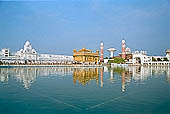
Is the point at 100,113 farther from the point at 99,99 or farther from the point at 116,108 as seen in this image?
the point at 99,99

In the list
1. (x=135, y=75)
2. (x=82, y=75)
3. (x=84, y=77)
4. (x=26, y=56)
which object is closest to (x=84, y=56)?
(x=26, y=56)

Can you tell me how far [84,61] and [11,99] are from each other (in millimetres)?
51423

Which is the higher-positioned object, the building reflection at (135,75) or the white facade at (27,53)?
the white facade at (27,53)

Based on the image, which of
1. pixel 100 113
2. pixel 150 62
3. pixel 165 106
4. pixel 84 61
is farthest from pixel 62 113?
pixel 150 62

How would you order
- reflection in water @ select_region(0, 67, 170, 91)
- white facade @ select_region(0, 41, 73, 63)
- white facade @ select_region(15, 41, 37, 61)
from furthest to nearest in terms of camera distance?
1. white facade @ select_region(15, 41, 37, 61)
2. white facade @ select_region(0, 41, 73, 63)
3. reflection in water @ select_region(0, 67, 170, 91)

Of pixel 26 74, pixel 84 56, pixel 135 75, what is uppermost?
pixel 84 56

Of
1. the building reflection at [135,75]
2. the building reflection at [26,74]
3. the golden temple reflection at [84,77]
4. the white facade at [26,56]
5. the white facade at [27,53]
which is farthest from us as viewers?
the white facade at [27,53]

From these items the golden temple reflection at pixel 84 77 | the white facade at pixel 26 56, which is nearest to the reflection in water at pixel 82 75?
the golden temple reflection at pixel 84 77

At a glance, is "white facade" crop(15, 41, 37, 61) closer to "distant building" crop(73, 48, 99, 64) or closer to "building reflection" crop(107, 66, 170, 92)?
"distant building" crop(73, 48, 99, 64)

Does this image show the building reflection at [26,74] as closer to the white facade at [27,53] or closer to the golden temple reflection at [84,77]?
the golden temple reflection at [84,77]

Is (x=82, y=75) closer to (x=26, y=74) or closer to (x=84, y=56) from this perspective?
(x=26, y=74)

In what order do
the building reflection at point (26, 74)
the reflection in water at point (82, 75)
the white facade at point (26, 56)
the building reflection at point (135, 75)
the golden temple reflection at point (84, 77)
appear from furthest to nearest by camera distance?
the white facade at point (26, 56)
the building reflection at point (135, 75)
the reflection in water at point (82, 75)
the golden temple reflection at point (84, 77)
the building reflection at point (26, 74)

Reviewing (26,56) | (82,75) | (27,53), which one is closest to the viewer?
(82,75)

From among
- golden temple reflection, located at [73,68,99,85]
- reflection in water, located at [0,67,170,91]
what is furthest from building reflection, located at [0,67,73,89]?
golden temple reflection, located at [73,68,99,85]
